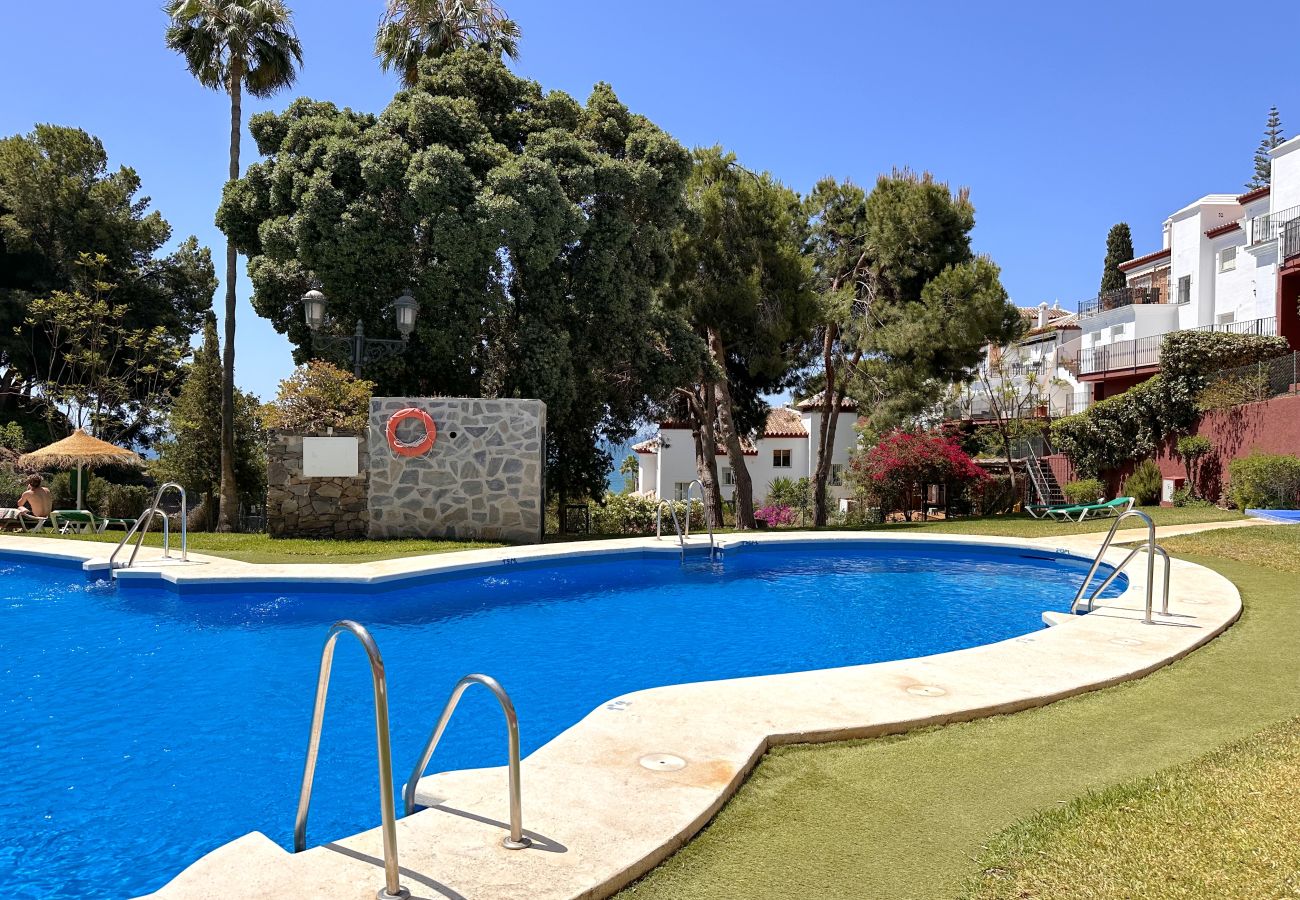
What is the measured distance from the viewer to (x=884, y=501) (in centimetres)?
2298

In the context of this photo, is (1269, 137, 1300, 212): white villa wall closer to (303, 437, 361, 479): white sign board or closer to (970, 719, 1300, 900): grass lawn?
(303, 437, 361, 479): white sign board

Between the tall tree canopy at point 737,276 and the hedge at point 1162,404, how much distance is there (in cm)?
916

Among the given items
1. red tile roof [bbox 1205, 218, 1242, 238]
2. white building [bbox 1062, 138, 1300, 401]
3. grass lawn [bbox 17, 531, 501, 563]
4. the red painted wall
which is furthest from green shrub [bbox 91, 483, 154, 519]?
red tile roof [bbox 1205, 218, 1242, 238]

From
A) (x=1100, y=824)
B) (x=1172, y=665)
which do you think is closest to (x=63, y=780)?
(x=1100, y=824)

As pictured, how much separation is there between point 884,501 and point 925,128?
32.1ft

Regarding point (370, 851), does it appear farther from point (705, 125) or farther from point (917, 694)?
point (705, 125)

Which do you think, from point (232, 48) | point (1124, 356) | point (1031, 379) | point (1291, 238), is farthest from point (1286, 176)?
point (232, 48)

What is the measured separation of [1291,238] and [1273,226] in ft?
9.15

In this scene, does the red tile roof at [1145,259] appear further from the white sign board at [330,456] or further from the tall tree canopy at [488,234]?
the white sign board at [330,456]

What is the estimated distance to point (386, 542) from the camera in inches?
564

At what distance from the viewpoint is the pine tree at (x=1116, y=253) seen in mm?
42938

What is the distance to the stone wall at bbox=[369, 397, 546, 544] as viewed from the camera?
1495cm

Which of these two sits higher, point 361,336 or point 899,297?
point 899,297

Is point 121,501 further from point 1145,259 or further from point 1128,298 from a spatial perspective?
point 1145,259
